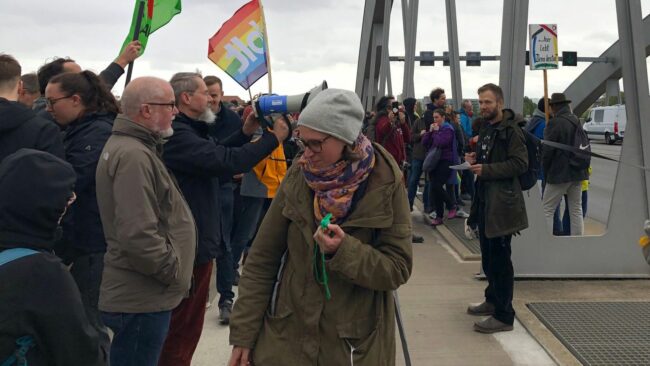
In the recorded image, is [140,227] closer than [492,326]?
Yes

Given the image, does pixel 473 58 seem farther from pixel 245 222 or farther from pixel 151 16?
pixel 151 16

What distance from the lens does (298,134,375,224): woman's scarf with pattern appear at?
193 centimetres

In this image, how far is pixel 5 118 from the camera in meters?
2.79

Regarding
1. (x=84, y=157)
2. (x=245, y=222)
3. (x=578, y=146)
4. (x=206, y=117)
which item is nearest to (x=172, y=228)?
(x=84, y=157)

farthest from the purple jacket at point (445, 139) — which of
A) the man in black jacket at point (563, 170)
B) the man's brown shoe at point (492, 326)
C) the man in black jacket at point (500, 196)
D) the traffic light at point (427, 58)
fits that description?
the traffic light at point (427, 58)

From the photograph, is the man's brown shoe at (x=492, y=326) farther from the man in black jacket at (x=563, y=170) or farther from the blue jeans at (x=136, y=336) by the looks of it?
the blue jeans at (x=136, y=336)

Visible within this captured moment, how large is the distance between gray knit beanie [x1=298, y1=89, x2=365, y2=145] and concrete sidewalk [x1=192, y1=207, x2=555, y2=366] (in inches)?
87.4

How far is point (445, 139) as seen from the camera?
802cm

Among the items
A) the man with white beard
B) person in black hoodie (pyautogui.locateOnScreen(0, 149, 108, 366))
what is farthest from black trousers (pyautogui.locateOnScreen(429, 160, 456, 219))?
person in black hoodie (pyautogui.locateOnScreen(0, 149, 108, 366))

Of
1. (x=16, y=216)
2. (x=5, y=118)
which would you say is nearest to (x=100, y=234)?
(x=5, y=118)

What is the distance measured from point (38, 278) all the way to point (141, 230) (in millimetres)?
845

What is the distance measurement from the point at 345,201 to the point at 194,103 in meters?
1.52

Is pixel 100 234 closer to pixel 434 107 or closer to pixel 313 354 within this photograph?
pixel 313 354

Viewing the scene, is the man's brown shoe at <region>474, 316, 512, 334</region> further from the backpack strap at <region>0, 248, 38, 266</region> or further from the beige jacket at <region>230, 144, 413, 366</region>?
Result: the backpack strap at <region>0, 248, 38, 266</region>
